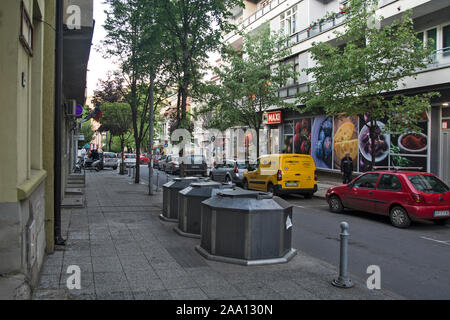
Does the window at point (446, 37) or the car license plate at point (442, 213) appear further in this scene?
the window at point (446, 37)

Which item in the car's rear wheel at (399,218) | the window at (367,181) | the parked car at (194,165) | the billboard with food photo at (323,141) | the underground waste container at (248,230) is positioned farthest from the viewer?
the parked car at (194,165)

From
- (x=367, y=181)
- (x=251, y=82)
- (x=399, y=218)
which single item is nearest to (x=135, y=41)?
(x=251, y=82)

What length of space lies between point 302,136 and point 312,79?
162 inches

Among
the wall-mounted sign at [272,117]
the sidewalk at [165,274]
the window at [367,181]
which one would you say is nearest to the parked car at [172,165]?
the wall-mounted sign at [272,117]

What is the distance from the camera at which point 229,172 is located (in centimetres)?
2253

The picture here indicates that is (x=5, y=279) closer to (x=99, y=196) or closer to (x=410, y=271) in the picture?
(x=410, y=271)

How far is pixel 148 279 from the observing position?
5.39 m

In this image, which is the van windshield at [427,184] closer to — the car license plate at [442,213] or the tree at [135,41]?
the car license plate at [442,213]

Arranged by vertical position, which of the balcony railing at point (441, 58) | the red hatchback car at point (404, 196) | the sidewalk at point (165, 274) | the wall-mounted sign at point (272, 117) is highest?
the balcony railing at point (441, 58)

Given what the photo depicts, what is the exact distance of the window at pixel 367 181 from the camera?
37.7 ft

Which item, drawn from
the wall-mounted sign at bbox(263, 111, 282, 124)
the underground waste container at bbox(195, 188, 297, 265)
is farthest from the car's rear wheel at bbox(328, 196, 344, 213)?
the wall-mounted sign at bbox(263, 111, 282, 124)

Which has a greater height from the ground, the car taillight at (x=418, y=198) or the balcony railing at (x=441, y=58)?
the balcony railing at (x=441, y=58)
